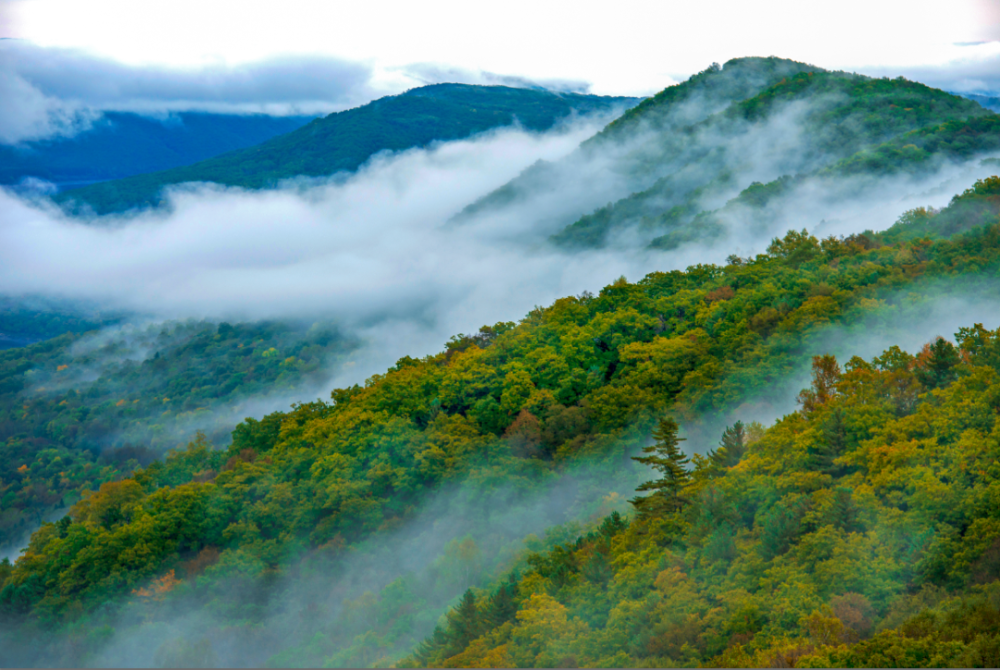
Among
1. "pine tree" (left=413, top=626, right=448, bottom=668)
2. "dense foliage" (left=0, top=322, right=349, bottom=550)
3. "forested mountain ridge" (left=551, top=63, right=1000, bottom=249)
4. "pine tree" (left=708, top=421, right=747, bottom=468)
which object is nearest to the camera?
"pine tree" (left=413, top=626, right=448, bottom=668)

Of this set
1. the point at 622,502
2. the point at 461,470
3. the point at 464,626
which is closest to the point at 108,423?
the point at 461,470

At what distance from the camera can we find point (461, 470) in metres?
44.8

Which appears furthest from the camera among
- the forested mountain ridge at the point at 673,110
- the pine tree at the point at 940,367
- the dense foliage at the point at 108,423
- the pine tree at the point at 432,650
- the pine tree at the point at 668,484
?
the forested mountain ridge at the point at 673,110

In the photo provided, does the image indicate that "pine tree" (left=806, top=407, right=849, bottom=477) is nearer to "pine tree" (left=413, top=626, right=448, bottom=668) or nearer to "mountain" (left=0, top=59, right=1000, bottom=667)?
"mountain" (left=0, top=59, right=1000, bottom=667)

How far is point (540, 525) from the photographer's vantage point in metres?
38.2

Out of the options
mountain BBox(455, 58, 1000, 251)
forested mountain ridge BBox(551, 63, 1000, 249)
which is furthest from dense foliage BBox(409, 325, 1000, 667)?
forested mountain ridge BBox(551, 63, 1000, 249)

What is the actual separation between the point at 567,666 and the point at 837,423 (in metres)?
14.2

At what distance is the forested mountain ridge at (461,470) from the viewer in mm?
29750

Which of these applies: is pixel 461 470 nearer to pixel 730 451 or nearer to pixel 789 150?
pixel 730 451

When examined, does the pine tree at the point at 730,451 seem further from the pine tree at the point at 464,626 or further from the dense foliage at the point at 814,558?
the pine tree at the point at 464,626

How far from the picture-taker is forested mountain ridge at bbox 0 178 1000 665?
1171 inches

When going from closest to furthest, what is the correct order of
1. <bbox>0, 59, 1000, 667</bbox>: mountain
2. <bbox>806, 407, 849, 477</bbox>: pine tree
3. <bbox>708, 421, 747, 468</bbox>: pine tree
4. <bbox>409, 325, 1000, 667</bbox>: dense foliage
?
<bbox>409, 325, 1000, 667</bbox>: dense foliage
<bbox>0, 59, 1000, 667</bbox>: mountain
<bbox>806, 407, 849, 477</bbox>: pine tree
<bbox>708, 421, 747, 468</bbox>: pine tree

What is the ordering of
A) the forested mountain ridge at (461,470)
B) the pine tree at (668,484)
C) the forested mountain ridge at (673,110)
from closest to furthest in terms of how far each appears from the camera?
the pine tree at (668,484), the forested mountain ridge at (461,470), the forested mountain ridge at (673,110)

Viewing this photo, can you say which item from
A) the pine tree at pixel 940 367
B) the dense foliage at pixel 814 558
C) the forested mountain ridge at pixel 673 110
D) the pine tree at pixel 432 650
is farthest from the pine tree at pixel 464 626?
the forested mountain ridge at pixel 673 110
